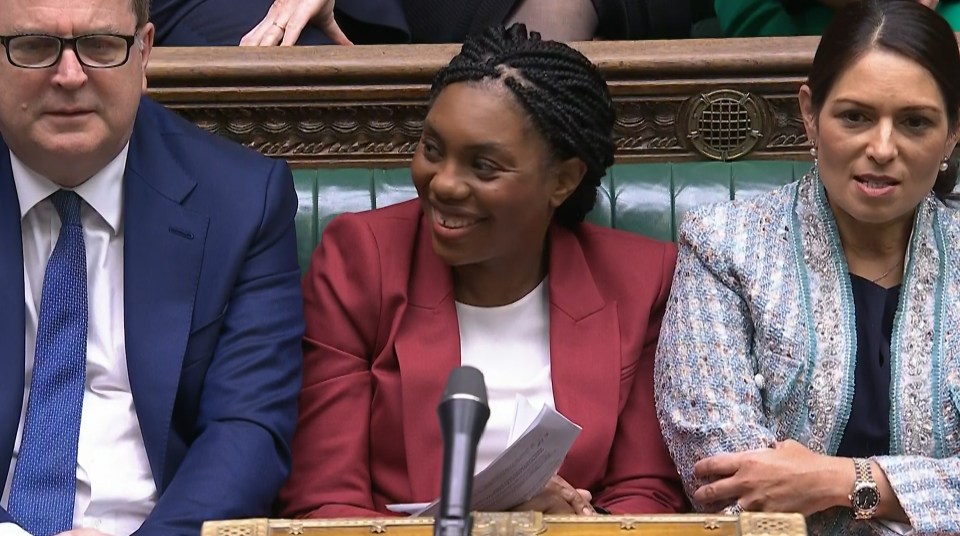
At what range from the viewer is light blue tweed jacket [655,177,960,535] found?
207 cm

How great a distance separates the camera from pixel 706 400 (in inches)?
82.1

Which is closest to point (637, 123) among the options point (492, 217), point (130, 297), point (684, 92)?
point (684, 92)

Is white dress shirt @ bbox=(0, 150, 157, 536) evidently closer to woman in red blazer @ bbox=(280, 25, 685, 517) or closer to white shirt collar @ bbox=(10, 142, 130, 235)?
white shirt collar @ bbox=(10, 142, 130, 235)

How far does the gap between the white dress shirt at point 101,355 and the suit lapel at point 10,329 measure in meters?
0.02

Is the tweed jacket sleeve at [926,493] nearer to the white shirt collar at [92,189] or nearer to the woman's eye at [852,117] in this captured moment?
the woman's eye at [852,117]

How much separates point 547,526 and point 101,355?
683mm

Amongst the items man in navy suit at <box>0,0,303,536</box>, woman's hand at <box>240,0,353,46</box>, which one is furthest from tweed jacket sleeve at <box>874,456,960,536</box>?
woman's hand at <box>240,0,353,46</box>

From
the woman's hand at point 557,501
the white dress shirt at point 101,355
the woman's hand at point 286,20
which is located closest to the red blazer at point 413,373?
Result: the woman's hand at point 557,501

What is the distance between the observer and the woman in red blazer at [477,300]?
2.11 metres

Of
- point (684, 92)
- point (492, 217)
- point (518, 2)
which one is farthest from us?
point (518, 2)

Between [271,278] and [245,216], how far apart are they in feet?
0.28

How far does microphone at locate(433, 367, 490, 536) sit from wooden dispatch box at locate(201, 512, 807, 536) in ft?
1.09

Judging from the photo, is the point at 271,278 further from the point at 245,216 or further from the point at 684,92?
the point at 684,92

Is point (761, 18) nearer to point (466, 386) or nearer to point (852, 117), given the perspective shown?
point (852, 117)
